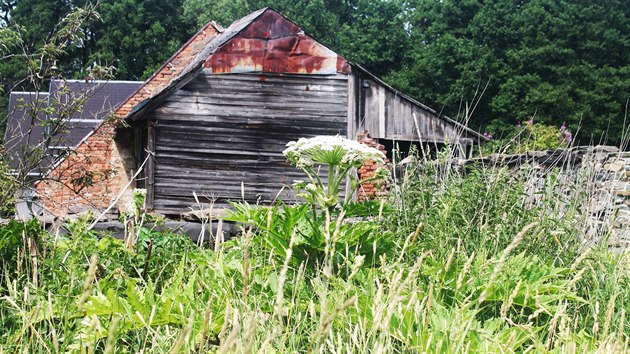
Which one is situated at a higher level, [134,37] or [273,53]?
[134,37]

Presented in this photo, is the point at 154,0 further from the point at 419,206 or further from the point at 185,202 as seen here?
the point at 419,206

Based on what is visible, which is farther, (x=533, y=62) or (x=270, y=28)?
(x=533, y=62)

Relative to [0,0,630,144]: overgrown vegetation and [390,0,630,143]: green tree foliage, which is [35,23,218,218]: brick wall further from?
[390,0,630,143]: green tree foliage

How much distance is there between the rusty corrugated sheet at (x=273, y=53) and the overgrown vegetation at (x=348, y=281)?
10885 mm

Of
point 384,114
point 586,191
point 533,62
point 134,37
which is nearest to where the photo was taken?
point 586,191

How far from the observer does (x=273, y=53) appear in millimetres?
15336

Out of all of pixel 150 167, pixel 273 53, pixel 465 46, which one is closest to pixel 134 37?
pixel 465 46

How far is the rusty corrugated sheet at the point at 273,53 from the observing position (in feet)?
49.3

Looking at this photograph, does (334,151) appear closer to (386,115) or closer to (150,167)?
(150,167)

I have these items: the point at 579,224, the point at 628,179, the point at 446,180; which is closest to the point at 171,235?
the point at 446,180

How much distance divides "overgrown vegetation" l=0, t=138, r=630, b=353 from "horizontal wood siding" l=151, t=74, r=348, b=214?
10763 millimetres

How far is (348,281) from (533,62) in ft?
115

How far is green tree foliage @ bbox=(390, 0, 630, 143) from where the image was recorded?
109ft

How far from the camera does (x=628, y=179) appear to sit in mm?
7078
